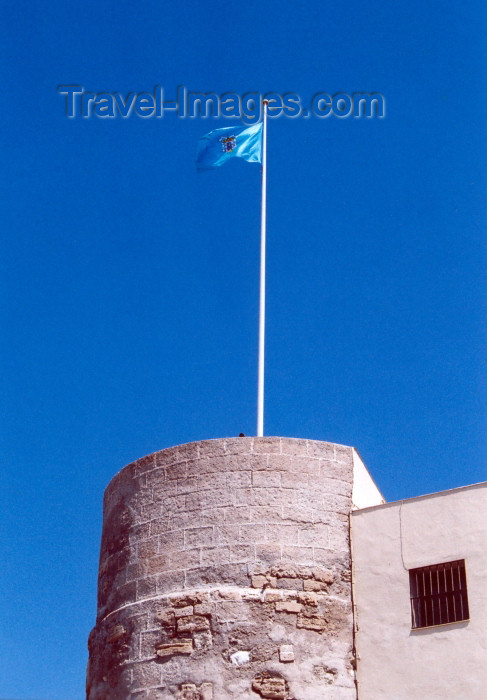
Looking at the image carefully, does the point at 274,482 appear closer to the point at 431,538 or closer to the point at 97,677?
the point at 431,538

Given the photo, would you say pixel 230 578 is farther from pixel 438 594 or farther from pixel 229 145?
pixel 229 145

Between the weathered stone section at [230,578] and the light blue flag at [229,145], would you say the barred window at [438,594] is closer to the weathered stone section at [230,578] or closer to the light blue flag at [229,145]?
the weathered stone section at [230,578]

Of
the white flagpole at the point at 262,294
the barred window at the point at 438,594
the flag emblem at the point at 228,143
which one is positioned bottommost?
the barred window at the point at 438,594

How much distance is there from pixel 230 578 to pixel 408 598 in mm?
2116

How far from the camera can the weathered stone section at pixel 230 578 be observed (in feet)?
41.2

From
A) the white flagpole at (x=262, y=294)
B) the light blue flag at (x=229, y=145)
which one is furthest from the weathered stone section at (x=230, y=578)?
the light blue flag at (x=229, y=145)

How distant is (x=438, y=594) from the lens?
12781 millimetres

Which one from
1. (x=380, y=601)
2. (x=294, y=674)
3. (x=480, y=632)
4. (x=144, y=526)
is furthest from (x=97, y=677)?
(x=480, y=632)

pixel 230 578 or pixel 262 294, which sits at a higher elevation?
pixel 262 294

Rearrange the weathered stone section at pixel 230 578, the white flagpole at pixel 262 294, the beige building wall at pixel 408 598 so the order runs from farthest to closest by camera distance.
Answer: the white flagpole at pixel 262 294 → the weathered stone section at pixel 230 578 → the beige building wall at pixel 408 598

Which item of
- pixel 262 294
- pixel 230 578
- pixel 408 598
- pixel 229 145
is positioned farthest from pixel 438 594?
pixel 229 145

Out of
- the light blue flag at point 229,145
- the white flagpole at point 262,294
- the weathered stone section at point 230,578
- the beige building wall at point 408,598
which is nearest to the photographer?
the beige building wall at point 408,598

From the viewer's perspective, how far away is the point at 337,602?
1306 centimetres

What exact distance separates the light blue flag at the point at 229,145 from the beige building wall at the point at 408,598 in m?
7.20
